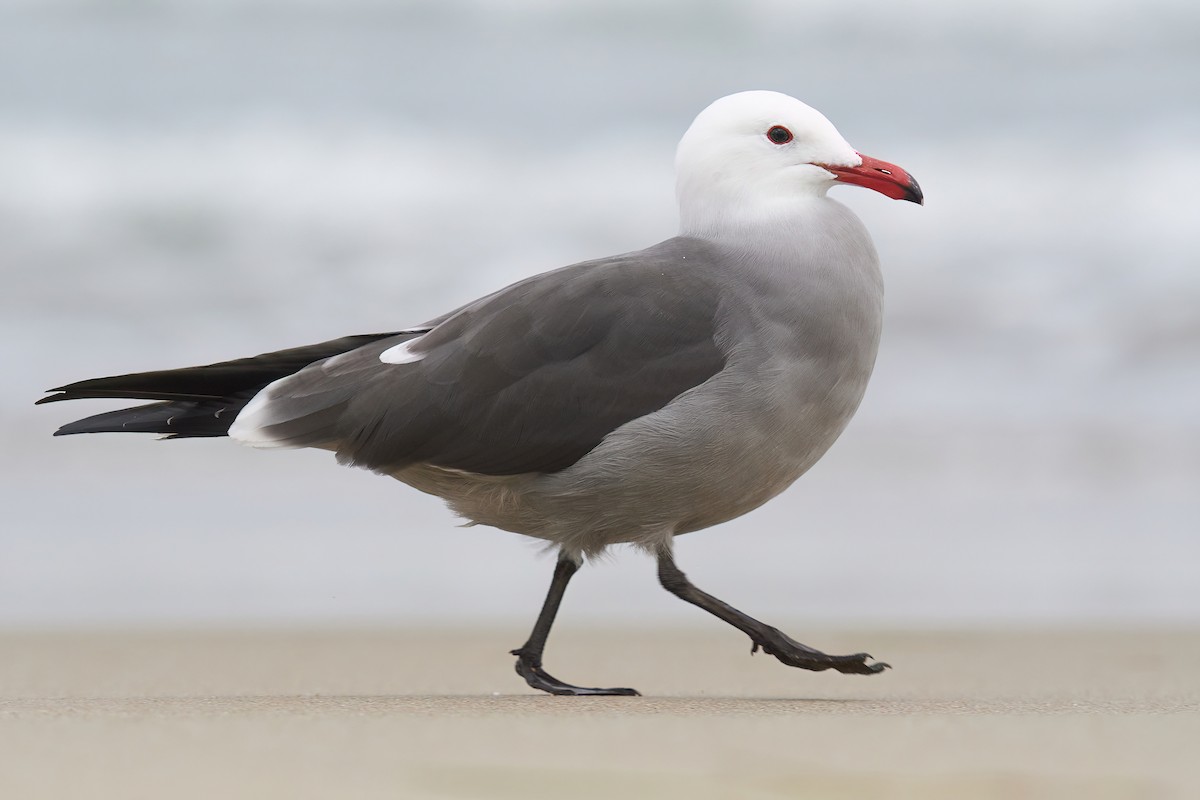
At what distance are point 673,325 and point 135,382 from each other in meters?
1.92

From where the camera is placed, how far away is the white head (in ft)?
19.7

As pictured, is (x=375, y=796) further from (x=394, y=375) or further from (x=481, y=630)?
(x=481, y=630)

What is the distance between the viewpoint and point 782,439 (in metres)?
5.42

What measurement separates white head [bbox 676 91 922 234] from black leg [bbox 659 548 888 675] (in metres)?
1.23

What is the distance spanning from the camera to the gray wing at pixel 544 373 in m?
5.45

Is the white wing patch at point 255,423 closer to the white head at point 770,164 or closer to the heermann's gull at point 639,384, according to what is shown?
the heermann's gull at point 639,384

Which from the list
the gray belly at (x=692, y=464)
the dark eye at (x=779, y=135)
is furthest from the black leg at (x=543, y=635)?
the dark eye at (x=779, y=135)

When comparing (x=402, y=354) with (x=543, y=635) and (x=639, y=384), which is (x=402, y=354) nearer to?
(x=639, y=384)

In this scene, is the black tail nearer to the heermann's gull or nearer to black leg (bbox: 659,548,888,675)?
the heermann's gull

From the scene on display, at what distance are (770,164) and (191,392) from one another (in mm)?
2186

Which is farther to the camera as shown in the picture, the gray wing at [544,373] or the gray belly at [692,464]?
the gray wing at [544,373]

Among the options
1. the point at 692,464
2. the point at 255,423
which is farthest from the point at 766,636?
the point at 255,423

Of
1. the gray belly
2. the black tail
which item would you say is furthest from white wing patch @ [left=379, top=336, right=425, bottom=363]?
the gray belly

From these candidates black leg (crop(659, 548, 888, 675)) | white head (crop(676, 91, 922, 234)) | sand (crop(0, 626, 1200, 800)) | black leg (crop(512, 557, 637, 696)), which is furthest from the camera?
white head (crop(676, 91, 922, 234))
